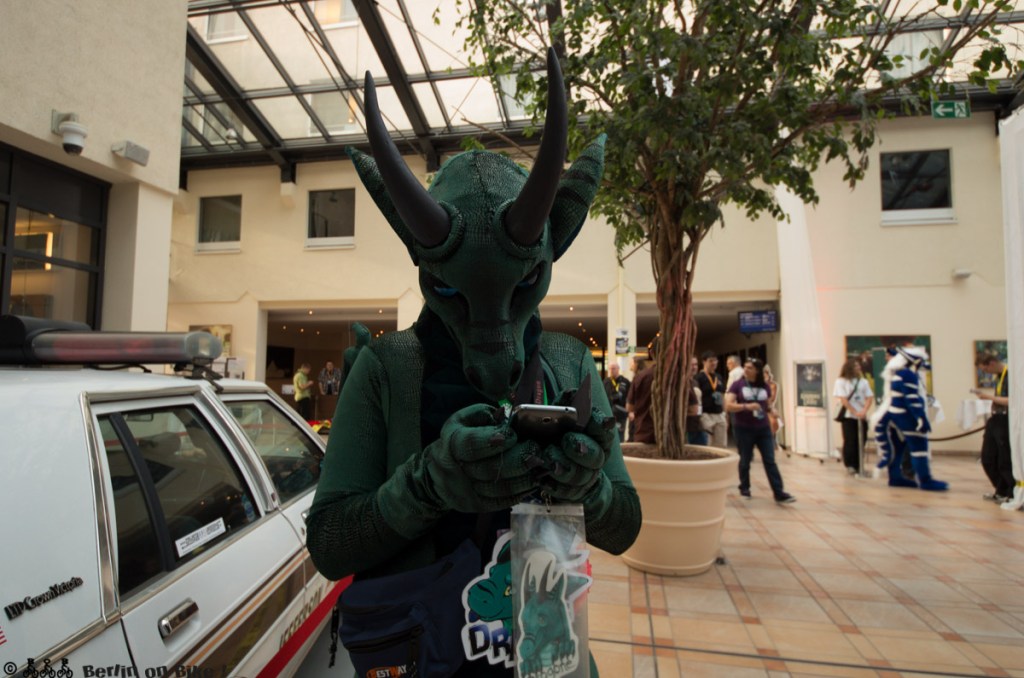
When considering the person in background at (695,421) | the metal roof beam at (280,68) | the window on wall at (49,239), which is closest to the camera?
the window on wall at (49,239)

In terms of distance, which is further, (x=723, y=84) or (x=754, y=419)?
(x=754, y=419)

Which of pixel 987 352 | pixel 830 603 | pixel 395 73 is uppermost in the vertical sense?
pixel 395 73

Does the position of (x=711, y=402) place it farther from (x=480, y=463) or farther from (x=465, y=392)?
(x=480, y=463)

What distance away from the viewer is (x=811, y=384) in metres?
10.1

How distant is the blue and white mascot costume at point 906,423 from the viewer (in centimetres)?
691

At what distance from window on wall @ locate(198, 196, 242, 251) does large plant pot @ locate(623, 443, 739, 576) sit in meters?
13.3

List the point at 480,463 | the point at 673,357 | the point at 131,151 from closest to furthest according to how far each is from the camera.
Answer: the point at 480,463 < the point at 673,357 < the point at 131,151

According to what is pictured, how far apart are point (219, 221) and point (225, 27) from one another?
5.05 meters

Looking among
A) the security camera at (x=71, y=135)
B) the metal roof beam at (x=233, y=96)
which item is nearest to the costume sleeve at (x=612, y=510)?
the security camera at (x=71, y=135)

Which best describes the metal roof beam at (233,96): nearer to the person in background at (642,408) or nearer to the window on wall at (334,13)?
the window on wall at (334,13)

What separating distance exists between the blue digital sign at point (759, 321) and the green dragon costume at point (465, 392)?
1167 cm

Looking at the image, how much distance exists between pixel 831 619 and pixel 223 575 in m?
3.39

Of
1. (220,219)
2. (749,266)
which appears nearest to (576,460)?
(749,266)

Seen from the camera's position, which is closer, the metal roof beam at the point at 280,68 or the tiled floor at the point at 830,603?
the tiled floor at the point at 830,603
